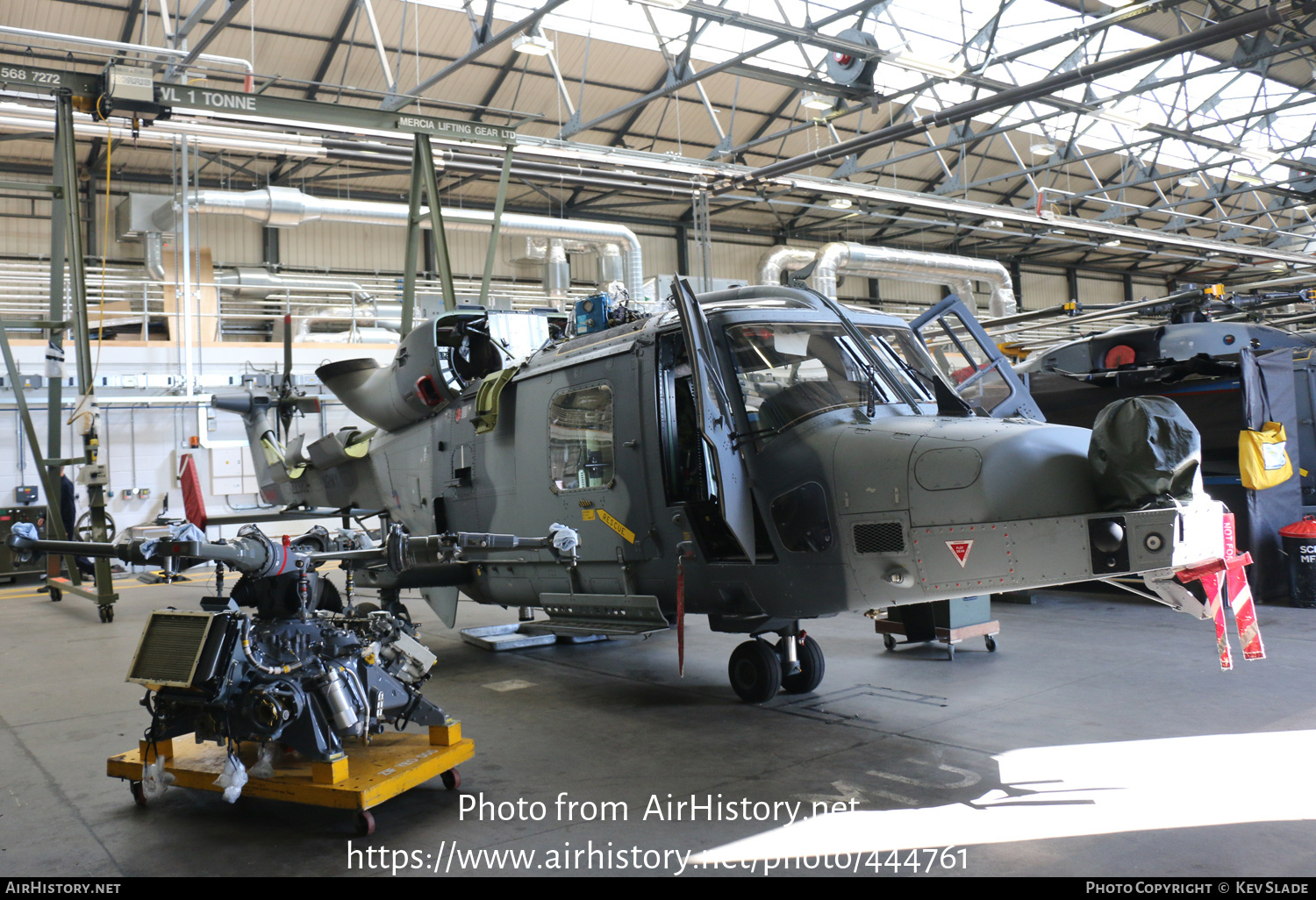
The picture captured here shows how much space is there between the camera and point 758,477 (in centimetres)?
520

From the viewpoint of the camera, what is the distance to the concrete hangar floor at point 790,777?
3.62 m

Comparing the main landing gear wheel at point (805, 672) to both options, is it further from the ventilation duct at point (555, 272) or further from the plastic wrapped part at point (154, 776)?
the ventilation duct at point (555, 272)

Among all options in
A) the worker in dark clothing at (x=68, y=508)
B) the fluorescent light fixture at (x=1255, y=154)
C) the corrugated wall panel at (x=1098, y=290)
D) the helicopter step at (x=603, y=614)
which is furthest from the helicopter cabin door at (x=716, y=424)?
the corrugated wall panel at (x=1098, y=290)

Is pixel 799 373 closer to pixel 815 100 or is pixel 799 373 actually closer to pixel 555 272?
pixel 815 100

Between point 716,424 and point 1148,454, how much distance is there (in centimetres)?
207

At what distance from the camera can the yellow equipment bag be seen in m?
9.15

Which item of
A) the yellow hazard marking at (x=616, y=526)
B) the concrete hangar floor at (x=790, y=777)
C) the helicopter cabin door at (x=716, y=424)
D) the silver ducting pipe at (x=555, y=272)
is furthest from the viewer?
the silver ducting pipe at (x=555, y=272)

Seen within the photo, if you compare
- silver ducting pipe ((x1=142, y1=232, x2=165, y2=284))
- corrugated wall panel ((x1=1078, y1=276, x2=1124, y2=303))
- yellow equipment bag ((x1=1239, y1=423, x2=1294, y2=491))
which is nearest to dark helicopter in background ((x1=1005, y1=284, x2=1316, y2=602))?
yellow equipment bag ((x1=1239, y1=423, x2=1294, y2=491))

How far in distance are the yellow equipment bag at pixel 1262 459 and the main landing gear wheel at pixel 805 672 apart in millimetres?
5632

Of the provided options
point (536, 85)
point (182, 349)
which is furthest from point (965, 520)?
Result: point (536, 85)

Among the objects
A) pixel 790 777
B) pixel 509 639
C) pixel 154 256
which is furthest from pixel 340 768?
pixel 154 256

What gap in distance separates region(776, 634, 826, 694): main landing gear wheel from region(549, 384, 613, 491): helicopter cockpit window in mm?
1730

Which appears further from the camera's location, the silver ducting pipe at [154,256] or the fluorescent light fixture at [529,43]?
the silver ducting pipe at [154,256]

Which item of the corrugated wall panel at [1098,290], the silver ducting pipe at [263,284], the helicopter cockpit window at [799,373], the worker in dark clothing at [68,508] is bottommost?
the worker in dark clothing at [68,508]
